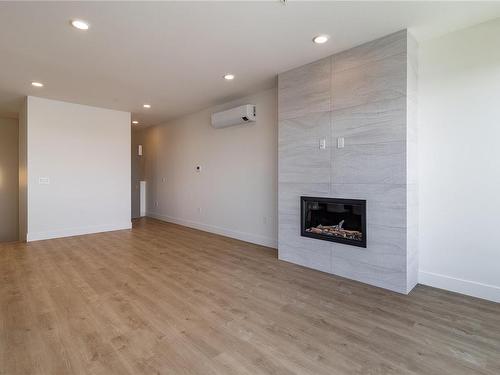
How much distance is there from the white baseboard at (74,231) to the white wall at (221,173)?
144cm

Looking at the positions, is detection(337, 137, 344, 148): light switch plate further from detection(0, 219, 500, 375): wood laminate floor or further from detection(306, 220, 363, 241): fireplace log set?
detection(0, 219, 500, 375): wood laminate floor

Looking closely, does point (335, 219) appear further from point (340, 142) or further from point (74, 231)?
point (74, 231)

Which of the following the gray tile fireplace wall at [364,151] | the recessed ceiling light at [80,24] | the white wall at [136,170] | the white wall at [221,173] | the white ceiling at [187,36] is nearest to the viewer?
the white ceiling at [187,36]

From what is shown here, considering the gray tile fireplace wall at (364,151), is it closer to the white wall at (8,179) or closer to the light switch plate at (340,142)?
the light switch plate at (340,142)

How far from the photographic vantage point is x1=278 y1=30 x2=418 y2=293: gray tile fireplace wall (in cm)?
275

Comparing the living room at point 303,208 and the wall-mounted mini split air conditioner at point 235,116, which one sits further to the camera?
the wall-mounted mini split air conditioner at point 235,116

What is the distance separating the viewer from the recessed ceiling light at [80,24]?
2.52 metres

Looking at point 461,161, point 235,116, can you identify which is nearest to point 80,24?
point 235,116

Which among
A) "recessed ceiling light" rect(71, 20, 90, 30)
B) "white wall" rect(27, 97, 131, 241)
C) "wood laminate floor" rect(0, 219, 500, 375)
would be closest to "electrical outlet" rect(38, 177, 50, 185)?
"white wall" rect(27, 97, 131, 241)

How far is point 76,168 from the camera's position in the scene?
548 cm

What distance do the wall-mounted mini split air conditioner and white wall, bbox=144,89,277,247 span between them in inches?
5.0

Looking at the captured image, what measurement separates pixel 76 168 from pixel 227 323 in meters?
5.06

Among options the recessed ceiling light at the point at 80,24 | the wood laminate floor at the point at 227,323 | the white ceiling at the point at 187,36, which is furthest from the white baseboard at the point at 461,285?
the recessed ceiling light at the point at 80,24

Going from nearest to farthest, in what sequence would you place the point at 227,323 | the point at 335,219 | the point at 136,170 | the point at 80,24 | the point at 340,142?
1. the point at 227,323
2. the point at 80,24
3. the point at 340,142
4. the point at 335,219
5. the point at 136,170
